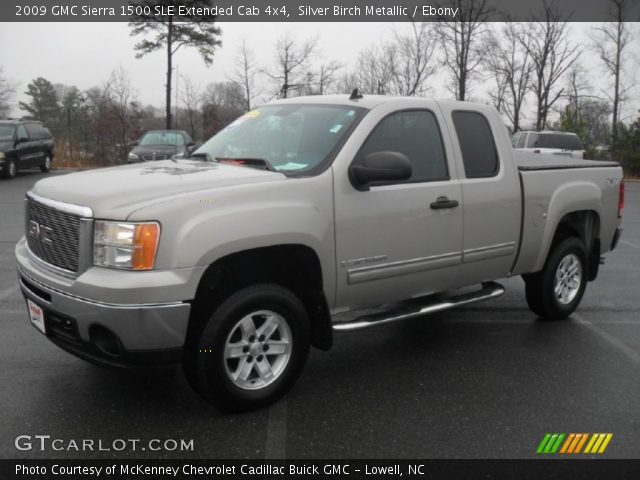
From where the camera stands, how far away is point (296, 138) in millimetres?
4426

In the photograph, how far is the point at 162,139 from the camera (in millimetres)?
19172

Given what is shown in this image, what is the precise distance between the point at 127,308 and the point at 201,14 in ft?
94.1

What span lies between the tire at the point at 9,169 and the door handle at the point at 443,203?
17.8 metres

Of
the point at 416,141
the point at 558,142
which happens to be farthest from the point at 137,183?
the point at 558,142

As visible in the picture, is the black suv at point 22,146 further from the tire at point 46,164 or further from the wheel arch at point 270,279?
the wheel arch at point 270,279

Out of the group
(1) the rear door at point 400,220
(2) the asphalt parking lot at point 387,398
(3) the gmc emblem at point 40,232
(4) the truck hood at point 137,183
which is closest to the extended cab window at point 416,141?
(1) the rear door at point 400,220

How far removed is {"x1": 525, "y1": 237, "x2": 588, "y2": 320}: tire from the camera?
5.65 m

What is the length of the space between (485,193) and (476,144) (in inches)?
17.0

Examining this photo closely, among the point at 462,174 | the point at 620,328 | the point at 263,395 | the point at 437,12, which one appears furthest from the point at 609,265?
the point at 437,12

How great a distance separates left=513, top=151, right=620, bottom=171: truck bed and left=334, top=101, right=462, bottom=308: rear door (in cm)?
99

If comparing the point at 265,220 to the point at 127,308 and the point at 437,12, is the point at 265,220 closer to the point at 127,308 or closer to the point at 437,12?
the point at 127,308

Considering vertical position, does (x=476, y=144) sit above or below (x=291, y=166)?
above

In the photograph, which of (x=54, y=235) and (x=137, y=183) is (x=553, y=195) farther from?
(x=54, y=235)

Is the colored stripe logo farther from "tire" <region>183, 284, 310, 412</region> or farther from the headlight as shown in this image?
the headlight
